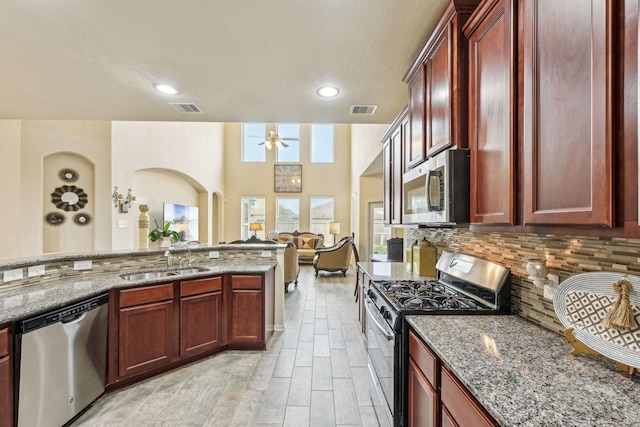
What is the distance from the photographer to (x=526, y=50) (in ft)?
3.43

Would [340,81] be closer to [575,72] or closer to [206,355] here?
[575,72]

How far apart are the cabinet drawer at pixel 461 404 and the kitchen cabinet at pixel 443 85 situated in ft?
3.60

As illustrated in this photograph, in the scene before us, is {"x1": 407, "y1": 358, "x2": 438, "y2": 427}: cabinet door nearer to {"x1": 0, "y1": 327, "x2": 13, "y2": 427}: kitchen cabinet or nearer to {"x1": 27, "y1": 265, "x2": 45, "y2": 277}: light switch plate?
{"x1": 0, "y1": 327, "x2": 13, "y2": 427}: kitchen cabinet

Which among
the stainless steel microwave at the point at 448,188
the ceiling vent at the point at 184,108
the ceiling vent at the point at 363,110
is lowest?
the stainless steel microwave at the point at 448,188

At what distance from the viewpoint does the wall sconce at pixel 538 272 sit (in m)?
1.29

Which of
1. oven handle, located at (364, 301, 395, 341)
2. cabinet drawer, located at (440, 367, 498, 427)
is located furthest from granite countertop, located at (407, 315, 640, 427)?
oven handle, located at (364, 301, 395, 341)

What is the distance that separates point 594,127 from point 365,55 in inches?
61.1

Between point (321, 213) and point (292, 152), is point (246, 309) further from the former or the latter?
point (292, 152)

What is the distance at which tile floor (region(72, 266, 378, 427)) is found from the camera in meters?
1.97

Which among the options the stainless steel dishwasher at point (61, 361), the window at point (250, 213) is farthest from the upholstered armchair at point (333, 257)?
the stainless steel dishwasher at point (61, 361)

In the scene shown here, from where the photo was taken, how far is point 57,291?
207 centimetres

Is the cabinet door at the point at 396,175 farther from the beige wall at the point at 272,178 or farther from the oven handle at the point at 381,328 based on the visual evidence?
the beige wall at the point at 272,178

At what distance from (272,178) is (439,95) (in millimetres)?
8565

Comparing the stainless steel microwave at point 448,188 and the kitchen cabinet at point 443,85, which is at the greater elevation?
the kitchen cabinet at point 443,85
